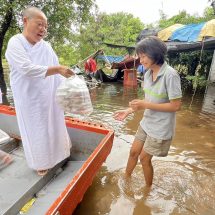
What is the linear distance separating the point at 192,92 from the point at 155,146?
8.13m

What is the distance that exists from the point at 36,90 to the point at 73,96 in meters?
0.37

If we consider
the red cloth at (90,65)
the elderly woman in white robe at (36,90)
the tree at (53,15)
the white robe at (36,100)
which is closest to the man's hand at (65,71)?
the elderly woman in white robe at (36,90)

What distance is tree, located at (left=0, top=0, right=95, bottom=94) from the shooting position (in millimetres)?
7019

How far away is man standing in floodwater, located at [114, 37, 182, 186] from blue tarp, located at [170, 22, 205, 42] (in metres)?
7.36

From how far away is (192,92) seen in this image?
33.1ft

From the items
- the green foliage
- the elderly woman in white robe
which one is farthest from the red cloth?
the elderly woman in white robe

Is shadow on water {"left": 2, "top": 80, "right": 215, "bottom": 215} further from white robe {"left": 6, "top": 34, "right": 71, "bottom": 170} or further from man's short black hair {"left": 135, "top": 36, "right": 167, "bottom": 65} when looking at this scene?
man's short black hair {"left": 135, "top": 36, "right": 167, "bottom": 65}

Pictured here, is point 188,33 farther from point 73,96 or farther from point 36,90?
point 36,90

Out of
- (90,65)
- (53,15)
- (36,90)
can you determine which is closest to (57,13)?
(53,15)

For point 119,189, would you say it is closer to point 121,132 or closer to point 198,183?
point 198,183

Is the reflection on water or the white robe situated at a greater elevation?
the white robe

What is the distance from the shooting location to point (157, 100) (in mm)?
2455

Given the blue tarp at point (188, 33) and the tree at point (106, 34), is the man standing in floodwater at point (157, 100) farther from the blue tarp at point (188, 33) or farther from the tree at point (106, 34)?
the tree at point (106, 34)

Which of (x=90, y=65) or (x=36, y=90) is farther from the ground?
(x=36, y=90)
